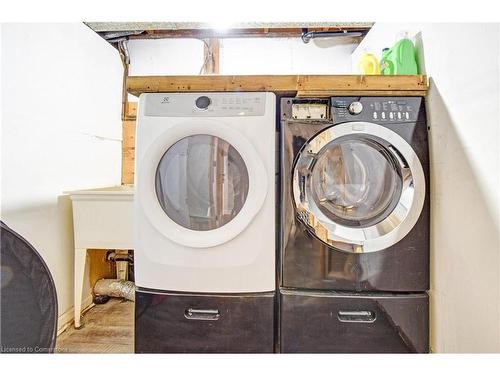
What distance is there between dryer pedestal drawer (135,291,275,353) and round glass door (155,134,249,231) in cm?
30

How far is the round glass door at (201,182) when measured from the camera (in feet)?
3.83

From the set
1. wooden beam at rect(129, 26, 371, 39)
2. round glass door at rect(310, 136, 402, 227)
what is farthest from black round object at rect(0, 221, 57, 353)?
wooden beam at rect(129, 26, 371, 39)

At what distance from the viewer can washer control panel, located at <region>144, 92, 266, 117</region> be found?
1.15 meters

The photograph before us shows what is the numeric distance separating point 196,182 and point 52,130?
3.05ft

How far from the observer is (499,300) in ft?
2.65

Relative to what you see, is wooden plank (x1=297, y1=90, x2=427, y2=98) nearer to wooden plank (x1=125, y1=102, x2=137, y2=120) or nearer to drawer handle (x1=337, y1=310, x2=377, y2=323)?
drawer handle (x1=337, y1=310, x2=377, y2=323)

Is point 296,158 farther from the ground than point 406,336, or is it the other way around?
point 296,158

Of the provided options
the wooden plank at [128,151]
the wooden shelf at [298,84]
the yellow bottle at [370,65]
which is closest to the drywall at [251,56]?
the wooden plank at [128,151]

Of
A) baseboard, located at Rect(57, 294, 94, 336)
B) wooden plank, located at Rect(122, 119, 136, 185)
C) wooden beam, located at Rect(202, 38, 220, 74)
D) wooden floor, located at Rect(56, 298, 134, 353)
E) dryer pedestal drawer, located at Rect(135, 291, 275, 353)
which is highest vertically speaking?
wooden beam, located at Rect(202, 38, 220, 74)

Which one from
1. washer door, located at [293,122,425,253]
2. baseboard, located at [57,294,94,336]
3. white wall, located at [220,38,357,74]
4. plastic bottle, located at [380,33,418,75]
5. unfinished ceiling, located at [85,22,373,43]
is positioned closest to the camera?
washer door, located at [293,122,425,253]

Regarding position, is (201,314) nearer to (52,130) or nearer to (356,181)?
(356,181)
